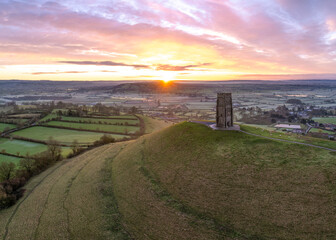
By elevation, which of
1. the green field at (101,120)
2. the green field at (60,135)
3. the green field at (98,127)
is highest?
the green field at (101,120)

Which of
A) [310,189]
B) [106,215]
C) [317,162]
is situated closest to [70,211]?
[106,215]

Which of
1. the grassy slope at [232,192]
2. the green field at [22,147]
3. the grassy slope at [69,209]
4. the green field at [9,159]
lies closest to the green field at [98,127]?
the green field at [22,147]

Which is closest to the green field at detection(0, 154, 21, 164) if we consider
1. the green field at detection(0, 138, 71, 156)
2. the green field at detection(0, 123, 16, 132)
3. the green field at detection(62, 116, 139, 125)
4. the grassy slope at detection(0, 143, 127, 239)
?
the green field at detection(0, 138, 71, 156)

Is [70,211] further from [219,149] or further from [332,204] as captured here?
[332,204]

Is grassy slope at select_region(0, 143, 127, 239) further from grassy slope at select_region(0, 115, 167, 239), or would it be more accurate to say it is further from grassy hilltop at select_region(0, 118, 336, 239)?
grassy hilltop at select_region(0, 118, 336, 239)

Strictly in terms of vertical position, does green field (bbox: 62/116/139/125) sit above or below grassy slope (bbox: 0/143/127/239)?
above

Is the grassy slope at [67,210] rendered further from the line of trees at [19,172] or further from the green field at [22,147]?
the green field at [22,147]
